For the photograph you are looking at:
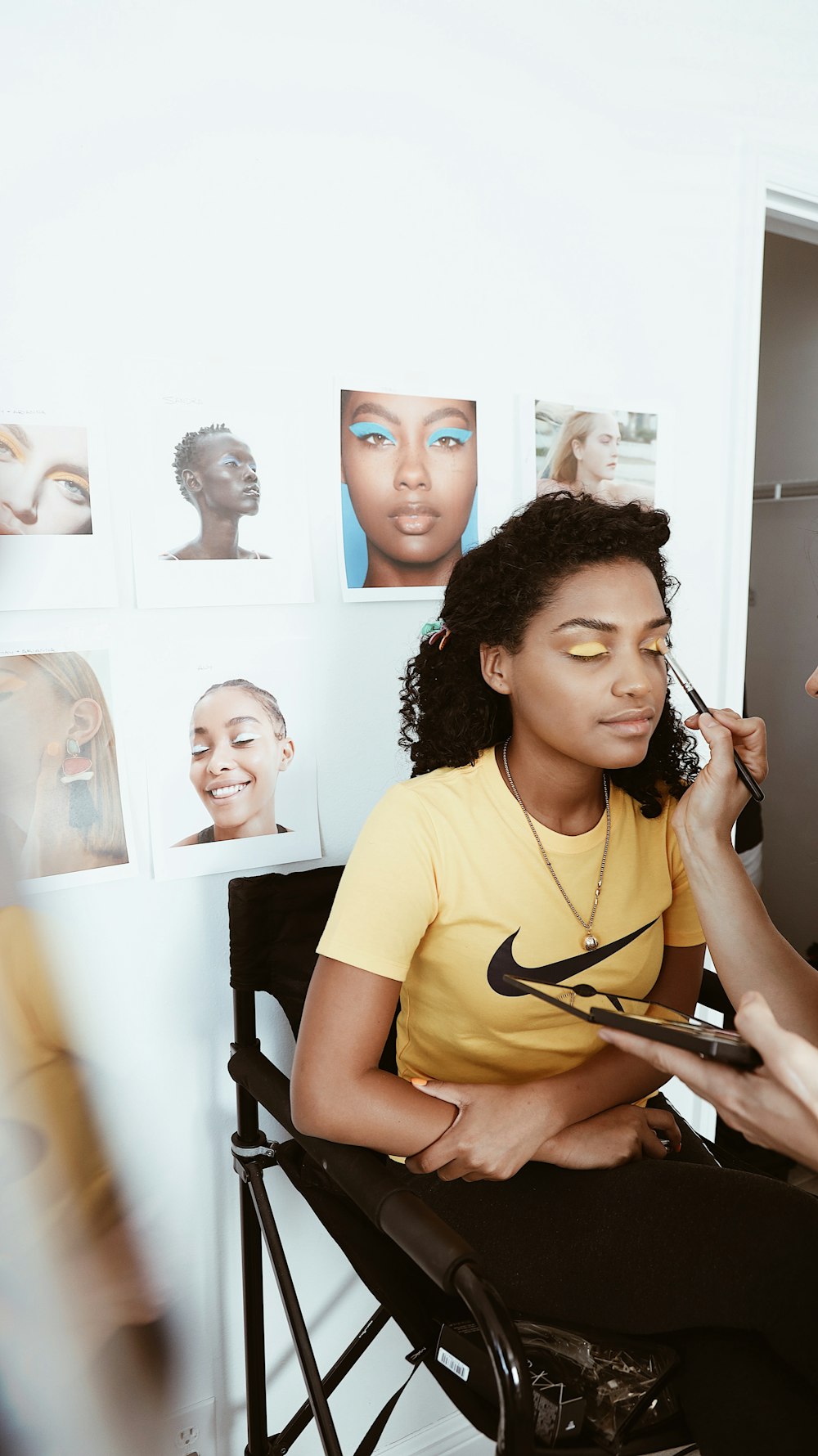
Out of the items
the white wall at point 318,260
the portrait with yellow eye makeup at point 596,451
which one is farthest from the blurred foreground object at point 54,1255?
the portrait with yellow eye makeup at point 596,451

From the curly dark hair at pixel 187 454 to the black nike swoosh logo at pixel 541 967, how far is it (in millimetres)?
647

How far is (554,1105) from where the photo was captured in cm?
99

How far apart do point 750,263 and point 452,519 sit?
744 millimetres

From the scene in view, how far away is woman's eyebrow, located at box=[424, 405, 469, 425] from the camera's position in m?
1.36

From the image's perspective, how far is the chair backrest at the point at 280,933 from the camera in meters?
1.16

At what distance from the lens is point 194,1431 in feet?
4.24

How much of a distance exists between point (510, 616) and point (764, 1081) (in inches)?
21.8

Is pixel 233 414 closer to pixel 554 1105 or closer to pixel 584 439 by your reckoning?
pixel 584 439

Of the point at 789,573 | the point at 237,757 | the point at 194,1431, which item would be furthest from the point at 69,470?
the point at 789,573

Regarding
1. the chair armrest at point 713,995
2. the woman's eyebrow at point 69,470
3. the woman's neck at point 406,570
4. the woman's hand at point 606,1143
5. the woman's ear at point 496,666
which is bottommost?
the woman's hand at point 606,1143

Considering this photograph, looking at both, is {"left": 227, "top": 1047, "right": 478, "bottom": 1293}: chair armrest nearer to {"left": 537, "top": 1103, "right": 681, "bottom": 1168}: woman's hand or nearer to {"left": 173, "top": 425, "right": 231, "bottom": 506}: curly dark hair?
{"left": 537, "top": 1103, "right": 681, "bottom": 1168}: woman's hand

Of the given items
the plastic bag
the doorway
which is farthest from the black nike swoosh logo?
the doorway

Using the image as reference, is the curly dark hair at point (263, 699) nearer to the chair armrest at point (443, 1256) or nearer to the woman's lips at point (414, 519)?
the woman's lips at point (414, 519)

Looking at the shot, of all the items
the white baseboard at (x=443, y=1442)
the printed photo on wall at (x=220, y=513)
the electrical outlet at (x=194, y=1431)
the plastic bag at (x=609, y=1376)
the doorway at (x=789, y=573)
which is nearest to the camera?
the plastic bag at (x=609, y=1376)
